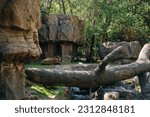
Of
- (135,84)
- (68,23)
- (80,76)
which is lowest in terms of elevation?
(135,84)

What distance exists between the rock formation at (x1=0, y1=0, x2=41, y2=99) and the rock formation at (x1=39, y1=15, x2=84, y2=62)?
42.7 feet

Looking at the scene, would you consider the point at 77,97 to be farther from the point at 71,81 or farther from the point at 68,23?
the point at 68,23

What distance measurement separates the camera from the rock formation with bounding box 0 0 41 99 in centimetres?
726

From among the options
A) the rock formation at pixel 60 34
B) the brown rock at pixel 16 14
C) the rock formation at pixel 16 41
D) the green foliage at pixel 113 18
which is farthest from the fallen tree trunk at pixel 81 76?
the green foliage at pixel 113 18

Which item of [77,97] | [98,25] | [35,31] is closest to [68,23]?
[98,25]

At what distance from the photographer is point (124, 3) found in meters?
23.3

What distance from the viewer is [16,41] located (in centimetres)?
737

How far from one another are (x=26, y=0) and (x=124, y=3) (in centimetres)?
1657

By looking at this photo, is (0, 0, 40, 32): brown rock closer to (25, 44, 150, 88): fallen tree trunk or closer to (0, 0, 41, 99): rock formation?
(0, 0, 41, 99): rock formation

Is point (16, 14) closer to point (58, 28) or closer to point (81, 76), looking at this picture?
point (81, 76)

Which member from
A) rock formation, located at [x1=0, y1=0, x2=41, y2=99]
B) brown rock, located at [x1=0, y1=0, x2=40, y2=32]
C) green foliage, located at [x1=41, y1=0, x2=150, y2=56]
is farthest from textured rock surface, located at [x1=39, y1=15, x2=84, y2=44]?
brown rock, located at [x1=0, y1=0, x2=40, y2=32]

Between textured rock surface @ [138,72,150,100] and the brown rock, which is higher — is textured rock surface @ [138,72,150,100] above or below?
below

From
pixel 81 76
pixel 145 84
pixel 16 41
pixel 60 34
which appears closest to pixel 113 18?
pixel 60 34

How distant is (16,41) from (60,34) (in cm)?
1385
